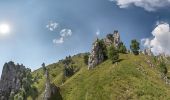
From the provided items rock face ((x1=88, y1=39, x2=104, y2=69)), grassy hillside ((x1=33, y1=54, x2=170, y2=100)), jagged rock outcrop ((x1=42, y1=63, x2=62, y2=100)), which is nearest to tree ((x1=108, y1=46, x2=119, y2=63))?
grassy hillside ((x1=33, y1=54, x2=170, y2=100))

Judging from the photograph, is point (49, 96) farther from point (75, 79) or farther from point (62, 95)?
point (75, 79)

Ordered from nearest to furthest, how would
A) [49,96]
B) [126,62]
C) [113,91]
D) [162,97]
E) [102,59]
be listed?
[162,97] < [113,91] < [49,96] < [126,62] < [102,59]

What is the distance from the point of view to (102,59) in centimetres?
18875

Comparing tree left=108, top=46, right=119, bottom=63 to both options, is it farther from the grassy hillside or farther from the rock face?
the rock face

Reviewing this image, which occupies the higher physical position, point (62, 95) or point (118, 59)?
point (118, 59)

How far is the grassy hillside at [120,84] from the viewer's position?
13825 cm

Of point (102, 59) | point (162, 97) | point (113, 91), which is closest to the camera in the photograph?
point (162, 97)

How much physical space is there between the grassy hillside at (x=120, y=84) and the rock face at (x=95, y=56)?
7782mm

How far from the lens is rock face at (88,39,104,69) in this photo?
183 m

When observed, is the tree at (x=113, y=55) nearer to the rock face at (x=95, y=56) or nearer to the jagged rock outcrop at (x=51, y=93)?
the rock face at (x=95, y=56)

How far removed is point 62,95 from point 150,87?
43113mm

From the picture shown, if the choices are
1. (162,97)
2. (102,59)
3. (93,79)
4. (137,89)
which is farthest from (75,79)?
(162,97)

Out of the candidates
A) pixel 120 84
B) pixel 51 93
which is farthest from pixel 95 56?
pixel 120 84

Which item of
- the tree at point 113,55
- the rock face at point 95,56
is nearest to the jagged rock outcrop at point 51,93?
the rock face at point 95,56
